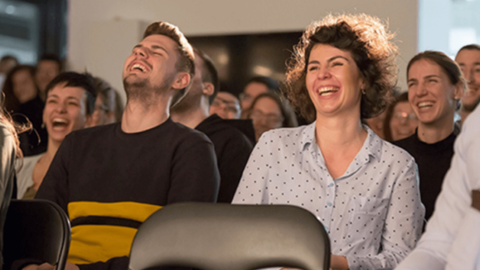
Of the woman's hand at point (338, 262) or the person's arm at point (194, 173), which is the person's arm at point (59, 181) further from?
the woman's hand at point (338, 262)

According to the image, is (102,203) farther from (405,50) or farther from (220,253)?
(405,50)

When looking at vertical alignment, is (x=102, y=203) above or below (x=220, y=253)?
below

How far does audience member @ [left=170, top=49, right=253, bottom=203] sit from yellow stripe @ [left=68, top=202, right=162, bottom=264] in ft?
2.10

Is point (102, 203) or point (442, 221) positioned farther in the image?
point (102, 203)

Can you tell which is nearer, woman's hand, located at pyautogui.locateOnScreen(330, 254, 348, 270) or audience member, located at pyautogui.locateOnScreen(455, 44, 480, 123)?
woman's hand, located at pyautogui.locateOnScreen(330, 254, 348, 270)

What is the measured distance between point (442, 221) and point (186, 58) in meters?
1.58

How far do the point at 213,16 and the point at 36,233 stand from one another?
5.64m

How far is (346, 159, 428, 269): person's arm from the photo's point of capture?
1666 millimetres

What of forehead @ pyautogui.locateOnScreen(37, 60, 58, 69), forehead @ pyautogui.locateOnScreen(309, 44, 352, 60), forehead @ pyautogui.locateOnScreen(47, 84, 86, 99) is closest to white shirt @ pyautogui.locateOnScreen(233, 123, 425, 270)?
forehead @ pyautogui.locateOnScreen(309, 44, 352, 60)

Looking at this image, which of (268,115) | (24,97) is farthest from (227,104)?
(24,97)

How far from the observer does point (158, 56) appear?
224 centimetres

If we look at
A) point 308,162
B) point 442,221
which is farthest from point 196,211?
point 308,162

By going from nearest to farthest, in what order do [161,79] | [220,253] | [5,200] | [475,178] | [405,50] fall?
[475,178]
[220,253]
[5,200]
[161,79]
[405,50]

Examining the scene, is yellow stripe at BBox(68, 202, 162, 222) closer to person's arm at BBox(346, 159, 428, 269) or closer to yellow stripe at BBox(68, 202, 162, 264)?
yellow stripe at BBox(68, 202, 162, 264)
